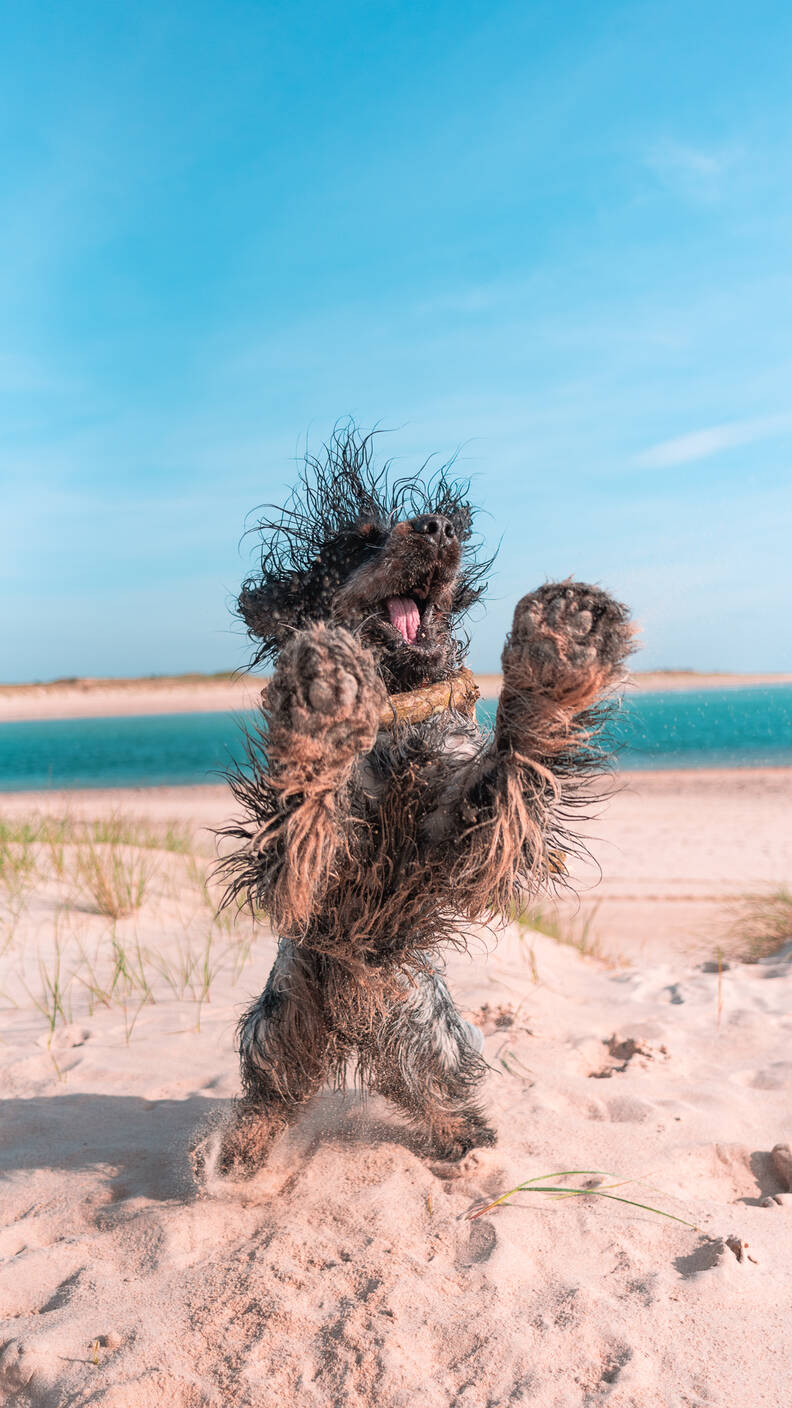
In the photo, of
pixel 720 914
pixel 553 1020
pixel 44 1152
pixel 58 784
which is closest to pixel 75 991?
pixel 44 1152

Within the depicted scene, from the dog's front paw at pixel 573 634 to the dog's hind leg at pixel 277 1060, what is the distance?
1.12m

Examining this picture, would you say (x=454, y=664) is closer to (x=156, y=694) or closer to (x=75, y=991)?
(x=75, y=991)

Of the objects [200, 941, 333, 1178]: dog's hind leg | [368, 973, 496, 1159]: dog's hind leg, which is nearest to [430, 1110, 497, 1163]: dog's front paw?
[368, 973, 496, 1159]: dog's hind leg

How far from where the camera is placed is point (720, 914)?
24.1ft

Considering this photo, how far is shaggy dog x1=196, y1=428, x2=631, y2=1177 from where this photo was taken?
173 centimetres

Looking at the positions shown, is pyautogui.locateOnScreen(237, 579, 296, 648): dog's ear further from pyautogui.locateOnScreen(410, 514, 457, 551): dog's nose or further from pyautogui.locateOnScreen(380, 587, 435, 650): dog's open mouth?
pyautogui.locateOnScreen(410, 514, 457, 551): dog's nose

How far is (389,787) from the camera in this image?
216 cm

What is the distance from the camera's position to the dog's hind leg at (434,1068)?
2.53 meters

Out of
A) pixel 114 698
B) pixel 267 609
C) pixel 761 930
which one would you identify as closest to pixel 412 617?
pixel 267 609

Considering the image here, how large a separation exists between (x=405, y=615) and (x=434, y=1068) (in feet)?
4.33

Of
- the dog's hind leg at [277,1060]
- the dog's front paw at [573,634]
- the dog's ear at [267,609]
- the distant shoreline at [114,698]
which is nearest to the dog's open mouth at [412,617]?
the dog's ear at [267,609]

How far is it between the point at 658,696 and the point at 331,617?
0.89 m

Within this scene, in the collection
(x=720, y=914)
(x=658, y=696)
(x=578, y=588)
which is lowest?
(x=720, y=914)

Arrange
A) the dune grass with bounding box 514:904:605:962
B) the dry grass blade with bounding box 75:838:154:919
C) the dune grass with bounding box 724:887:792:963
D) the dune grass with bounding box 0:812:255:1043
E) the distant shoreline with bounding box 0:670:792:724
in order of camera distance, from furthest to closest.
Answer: the distant shoreline with bounding box 0:670:792:724 → the dune grass with bounding box 514:904:605:962 → the dune grass with bounding box 724:887:792:963 → the dry grass blade with bounding box 75:838:154:919 → the dune grass with bounding box 0:812:255:1043
